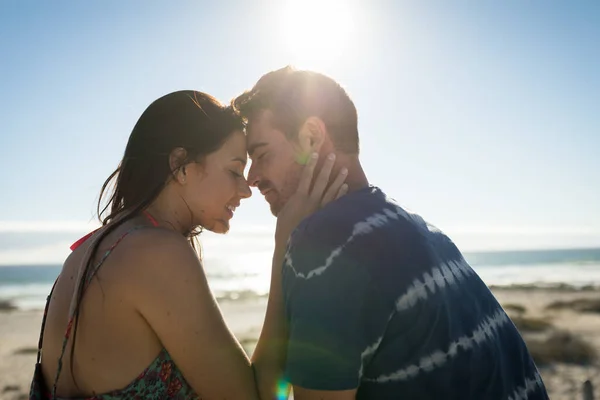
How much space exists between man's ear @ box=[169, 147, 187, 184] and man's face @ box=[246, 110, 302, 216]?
417 millimetres

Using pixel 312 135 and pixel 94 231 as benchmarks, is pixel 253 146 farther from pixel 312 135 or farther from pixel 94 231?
pixel 94 231

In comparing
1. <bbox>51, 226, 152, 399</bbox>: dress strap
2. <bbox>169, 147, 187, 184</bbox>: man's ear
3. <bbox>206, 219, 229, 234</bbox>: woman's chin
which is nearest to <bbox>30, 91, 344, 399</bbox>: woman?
<bbox>51, 226, 152, 399</bbox>: dress strap

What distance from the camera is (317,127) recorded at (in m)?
3.06

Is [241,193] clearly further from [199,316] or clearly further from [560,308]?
[560,308]

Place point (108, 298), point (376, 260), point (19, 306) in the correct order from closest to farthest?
point (376, 260) → point (108, 298) → point (19, 306)

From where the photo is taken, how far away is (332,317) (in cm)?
204

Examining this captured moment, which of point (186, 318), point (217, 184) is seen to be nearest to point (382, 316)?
point (186, 318)

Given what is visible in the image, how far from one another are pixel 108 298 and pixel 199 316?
17.3 inches

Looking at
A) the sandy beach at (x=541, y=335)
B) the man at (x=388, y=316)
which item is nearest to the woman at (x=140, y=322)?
the man at (x=388, y=316)

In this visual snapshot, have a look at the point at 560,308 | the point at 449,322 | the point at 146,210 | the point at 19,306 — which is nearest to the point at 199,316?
the point at 146,210

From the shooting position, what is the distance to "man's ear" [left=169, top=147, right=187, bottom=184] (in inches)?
127

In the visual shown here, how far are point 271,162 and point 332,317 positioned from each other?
4.71ft

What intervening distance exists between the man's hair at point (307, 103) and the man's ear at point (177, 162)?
1.69 feet

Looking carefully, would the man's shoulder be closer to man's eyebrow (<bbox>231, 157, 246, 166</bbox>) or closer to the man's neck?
the man's neck
